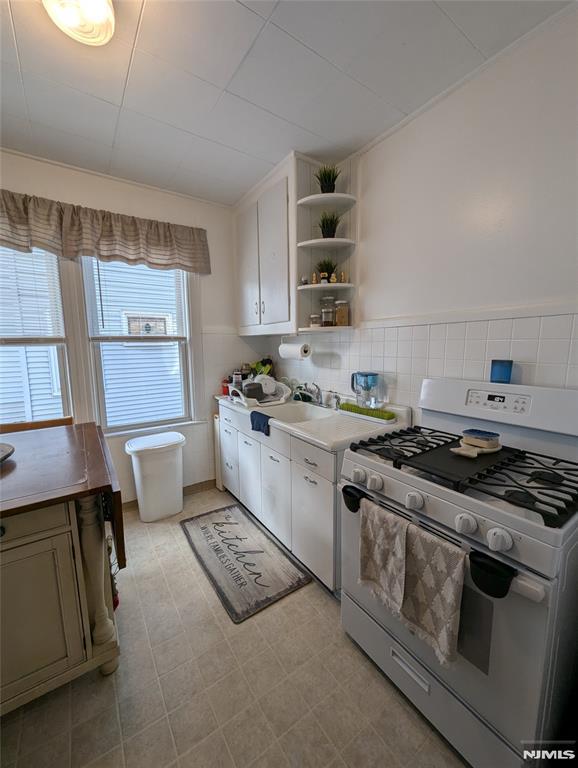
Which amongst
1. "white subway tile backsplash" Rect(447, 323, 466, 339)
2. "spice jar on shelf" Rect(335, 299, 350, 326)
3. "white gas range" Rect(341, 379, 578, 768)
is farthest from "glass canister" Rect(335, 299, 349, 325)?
"white gas range" Rect(341, 379, 578, 768)

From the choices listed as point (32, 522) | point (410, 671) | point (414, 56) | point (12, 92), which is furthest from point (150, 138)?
point (410, 671)

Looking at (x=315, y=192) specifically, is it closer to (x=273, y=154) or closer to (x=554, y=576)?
(x=273, y=154)

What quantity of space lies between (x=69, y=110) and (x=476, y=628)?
289 cm

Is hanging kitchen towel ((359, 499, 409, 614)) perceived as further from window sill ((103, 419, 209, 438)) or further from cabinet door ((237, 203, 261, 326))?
window sill ((103, 419, 209, 438))

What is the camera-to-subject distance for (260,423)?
206 centimetres

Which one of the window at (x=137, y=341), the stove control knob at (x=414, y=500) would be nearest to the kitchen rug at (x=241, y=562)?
the window at (x=137, y=341)

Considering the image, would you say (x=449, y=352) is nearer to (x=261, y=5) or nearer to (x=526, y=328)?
(x=526, y=328)

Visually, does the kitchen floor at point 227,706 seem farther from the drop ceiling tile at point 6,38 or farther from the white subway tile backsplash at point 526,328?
the drop ceiling tile at point 6,38

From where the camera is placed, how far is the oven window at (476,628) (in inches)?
34.9

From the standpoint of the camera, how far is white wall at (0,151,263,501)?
2090 millimetres

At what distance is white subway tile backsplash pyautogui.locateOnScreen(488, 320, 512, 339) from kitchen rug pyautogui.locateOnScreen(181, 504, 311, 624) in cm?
169

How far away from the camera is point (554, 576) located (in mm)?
762

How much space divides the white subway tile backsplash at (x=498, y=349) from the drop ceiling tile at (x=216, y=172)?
1.88 m

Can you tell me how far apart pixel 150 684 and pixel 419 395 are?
185 cm
